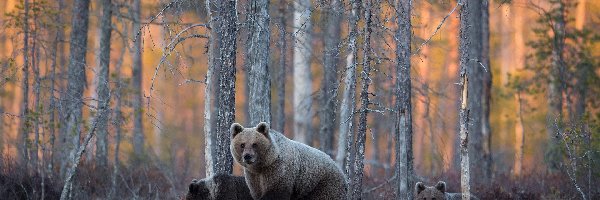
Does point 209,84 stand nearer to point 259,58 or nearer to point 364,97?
point 259,58

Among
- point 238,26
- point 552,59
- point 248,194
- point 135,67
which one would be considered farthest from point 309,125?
point 248,194

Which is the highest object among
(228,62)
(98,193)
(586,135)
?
(228,62)

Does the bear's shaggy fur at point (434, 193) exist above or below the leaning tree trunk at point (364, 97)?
below

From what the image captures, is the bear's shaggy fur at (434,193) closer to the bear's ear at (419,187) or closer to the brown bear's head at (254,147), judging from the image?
the bear's ear at (419,187)

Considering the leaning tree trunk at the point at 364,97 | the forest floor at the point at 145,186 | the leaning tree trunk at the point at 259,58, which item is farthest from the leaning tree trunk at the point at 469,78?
the leaning tree trunk at the point at 259,58

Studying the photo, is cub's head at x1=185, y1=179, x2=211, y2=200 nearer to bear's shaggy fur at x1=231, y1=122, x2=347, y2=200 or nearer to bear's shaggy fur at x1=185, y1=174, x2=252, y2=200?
bear's shaggy fur at x1=185, y1=174, x2=252, y2=200

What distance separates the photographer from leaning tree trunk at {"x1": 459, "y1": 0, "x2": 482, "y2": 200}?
11023mm

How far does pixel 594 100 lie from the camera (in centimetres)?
2458

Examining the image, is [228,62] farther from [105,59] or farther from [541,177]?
[541,177]

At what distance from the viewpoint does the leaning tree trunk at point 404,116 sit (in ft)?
46.7

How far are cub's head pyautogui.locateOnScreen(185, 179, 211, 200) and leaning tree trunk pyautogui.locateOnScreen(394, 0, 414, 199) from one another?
14.7ft

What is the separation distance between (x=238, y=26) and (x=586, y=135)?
682 centimetres

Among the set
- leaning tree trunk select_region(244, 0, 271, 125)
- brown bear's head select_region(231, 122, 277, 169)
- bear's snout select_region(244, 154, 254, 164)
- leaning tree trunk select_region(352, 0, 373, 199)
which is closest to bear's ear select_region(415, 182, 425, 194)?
leaning tree trunk select_region(352, 0, 373, 199)

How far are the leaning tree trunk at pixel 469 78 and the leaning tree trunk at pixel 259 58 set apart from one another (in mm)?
3426
